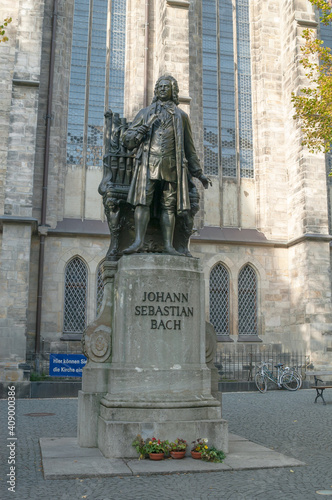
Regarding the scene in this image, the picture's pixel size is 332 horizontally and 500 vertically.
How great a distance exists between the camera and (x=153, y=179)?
21.6 feet

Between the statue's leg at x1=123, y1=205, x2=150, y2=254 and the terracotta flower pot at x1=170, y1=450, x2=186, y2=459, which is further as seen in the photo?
the statue's leg at x1=123, y1=205, x2=150, y2=254

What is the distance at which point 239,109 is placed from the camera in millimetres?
21750

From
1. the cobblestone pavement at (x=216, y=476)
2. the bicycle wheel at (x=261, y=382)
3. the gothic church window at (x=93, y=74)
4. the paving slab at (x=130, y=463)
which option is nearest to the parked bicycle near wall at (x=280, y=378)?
the bicycle wheel at (x=261, y=382)

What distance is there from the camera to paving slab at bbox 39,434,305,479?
491 centimetres

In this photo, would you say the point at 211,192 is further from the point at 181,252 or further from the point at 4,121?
the point at 181,252

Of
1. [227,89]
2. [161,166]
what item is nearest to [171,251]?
[161,166]

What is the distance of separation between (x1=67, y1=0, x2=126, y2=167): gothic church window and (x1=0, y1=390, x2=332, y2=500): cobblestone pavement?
1264cm

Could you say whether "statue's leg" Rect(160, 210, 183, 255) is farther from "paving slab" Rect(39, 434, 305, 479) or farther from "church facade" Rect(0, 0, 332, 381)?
"church facade" Rect(0, 0, 332, 381)

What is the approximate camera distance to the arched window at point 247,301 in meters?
19.8

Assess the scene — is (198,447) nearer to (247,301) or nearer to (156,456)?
(156,456)

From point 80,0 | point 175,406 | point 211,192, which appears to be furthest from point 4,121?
point 175,406

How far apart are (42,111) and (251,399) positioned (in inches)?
492

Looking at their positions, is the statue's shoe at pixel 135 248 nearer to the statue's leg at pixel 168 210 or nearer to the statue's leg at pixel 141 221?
the statue's leg at pixel 141 221

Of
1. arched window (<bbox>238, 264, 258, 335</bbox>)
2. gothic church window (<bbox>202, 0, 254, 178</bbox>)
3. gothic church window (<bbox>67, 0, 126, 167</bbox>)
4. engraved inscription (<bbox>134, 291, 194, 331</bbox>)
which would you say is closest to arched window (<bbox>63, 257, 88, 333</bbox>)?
gothic church window (<bbox>67, 0, 126, 167</bbox>)
